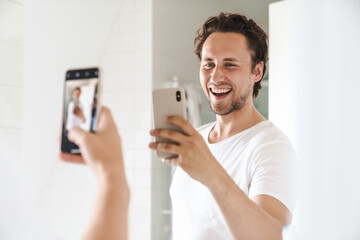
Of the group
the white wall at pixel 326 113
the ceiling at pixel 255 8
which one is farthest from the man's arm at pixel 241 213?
the ceiling at pixel 255 8

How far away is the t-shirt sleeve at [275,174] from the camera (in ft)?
1.59

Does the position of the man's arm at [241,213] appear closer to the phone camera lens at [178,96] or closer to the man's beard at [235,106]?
the phone camera lens at [178,96]

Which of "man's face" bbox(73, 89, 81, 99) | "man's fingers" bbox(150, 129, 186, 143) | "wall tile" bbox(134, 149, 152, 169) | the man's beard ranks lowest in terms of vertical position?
"wall tile" bbox(134, 149, 152, 169)

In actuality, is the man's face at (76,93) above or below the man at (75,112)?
above

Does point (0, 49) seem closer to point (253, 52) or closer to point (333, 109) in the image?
point (253, 52)

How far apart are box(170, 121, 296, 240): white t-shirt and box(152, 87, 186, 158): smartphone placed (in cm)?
14

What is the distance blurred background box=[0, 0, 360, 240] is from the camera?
0.51 metres

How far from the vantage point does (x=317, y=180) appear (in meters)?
0.86

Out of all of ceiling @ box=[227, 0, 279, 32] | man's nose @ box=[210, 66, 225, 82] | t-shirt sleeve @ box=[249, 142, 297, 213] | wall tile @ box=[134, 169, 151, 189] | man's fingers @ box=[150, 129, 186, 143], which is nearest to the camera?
man's fingers @ box=[150, 129, 186, 143]

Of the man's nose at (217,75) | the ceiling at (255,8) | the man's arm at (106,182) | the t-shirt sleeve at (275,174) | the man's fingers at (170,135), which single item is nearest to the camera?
the man's arm at (106,182)

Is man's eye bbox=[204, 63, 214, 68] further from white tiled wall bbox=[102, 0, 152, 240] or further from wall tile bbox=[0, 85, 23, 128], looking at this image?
white tiled wall bbox=[102, 0, 152, 240]

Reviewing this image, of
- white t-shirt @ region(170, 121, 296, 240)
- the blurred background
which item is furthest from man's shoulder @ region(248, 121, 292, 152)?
the blurred background

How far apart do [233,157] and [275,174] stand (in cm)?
10

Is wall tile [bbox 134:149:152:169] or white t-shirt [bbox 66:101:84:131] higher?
white t-shirt [bbox 66:101:84:131]
